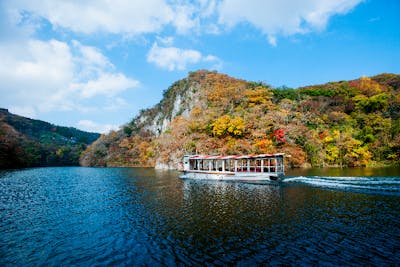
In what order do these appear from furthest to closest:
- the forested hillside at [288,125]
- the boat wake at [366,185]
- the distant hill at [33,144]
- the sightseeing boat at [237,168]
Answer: the distant hill at [33,144] < the forested hillside at [288,125] < the sightseeing boat at [237,168] < the boat wake at [366,185]

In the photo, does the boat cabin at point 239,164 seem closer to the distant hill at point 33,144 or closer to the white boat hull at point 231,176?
the white boat hull at point 231,176

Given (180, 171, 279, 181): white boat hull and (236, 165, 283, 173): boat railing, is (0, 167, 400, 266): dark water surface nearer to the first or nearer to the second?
(180, 171, 279, 181): white boat hull

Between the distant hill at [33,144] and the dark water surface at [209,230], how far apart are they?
233ft

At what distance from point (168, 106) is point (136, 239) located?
105m

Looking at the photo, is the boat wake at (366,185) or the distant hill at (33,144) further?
the distant hill at (33,144)

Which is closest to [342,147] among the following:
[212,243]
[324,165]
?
[324,165]

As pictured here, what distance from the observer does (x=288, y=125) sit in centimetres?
6181

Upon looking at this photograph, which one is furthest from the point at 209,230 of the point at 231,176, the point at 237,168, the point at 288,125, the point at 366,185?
the point at 288,125

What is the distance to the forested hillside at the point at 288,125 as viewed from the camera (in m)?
58.2

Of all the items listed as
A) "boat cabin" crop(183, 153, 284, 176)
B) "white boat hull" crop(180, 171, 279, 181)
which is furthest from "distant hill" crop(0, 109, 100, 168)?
"white boat hull" crop(180, 171, 279, 181)

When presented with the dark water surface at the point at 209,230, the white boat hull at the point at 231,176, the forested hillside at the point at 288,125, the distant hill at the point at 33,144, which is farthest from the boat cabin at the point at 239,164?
the distant hill at the point at 33,144

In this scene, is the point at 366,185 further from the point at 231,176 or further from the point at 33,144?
the point at 33,144

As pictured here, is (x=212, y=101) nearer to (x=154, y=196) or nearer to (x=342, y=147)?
(x=342, y=147)

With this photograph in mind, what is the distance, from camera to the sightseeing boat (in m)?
35.7
